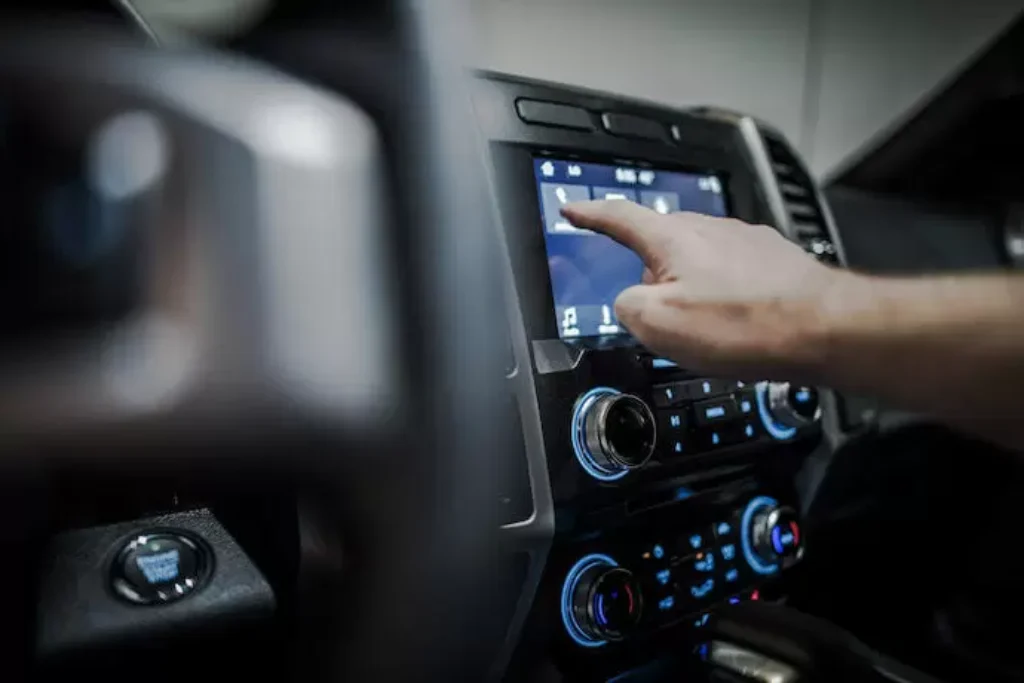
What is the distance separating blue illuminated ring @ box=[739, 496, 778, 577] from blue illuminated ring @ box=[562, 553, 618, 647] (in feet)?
0.66

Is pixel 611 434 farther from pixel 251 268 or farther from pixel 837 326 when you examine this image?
pixel 251 268

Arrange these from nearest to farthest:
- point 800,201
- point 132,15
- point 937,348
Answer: point 937,348, point 132,15, point 800,201

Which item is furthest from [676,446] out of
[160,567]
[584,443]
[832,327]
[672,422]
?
[160,567]

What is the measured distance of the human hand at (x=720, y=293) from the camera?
500mm

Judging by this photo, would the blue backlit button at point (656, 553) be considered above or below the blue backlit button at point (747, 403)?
below

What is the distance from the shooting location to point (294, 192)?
347 mm

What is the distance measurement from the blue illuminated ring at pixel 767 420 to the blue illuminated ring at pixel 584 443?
22 cm

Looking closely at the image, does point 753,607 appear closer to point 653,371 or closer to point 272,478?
point 653,371

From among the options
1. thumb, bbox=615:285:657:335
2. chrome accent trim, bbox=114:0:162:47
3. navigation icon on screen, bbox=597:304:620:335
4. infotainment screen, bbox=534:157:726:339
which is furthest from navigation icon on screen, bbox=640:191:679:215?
chrome accent trim, bbox=114:0:162:47

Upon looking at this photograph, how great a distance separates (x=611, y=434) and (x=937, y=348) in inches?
9.0

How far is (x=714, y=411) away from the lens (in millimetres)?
764

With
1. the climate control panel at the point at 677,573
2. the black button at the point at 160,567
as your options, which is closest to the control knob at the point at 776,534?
the climate control panel at the point at 677,573

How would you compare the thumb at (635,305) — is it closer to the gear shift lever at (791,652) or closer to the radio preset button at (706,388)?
the radio preset button at (706,388)

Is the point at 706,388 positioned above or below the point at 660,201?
below
